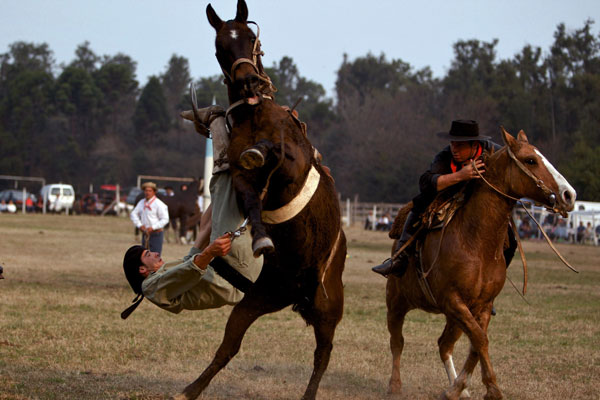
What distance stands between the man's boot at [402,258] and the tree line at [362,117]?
4707 cm

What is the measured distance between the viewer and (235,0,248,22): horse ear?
18.3 feet

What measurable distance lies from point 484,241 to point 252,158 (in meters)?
2.70

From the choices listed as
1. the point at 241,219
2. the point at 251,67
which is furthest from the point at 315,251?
the point at 251,67

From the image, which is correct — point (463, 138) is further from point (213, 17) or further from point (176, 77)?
point (176, 77)

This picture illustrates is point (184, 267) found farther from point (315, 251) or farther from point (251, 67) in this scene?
point (251, 67)

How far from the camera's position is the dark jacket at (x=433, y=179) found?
7.10 metres

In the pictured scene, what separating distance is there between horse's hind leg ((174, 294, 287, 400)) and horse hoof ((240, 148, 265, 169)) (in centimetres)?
157

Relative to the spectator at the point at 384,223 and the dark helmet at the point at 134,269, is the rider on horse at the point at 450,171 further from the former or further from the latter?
the spectator at the point at 384,223

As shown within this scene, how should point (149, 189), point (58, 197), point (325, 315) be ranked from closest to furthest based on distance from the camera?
1. point (325, 315)
2. point (149, 189)
3. point (58, 197)

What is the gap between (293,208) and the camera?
5488mm

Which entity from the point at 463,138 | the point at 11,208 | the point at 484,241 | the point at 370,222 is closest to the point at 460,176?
the point at 463,138

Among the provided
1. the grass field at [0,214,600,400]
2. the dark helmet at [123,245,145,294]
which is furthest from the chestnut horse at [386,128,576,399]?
the dark helmet at [123,245,145,294]

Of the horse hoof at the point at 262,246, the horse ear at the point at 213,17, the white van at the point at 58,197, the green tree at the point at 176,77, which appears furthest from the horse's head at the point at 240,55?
the green tree at the point at 176,77

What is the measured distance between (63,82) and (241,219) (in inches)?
3460
